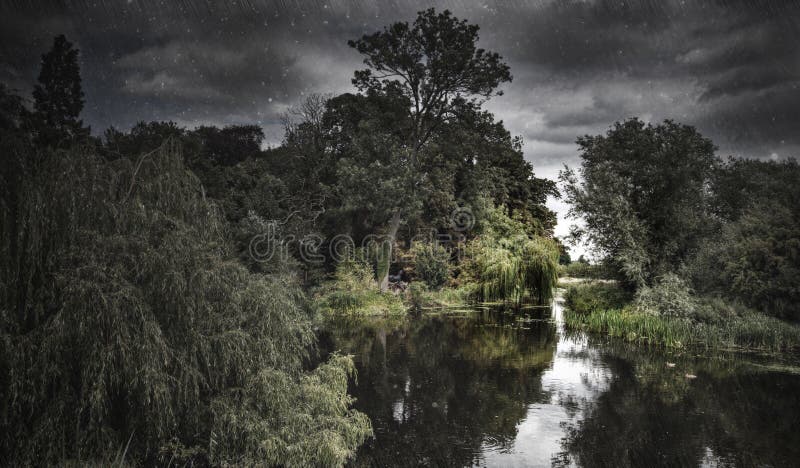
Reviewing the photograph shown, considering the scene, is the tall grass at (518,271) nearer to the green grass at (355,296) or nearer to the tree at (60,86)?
the green grass at (355,296)

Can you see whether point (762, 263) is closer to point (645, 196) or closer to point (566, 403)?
point (645, 196)

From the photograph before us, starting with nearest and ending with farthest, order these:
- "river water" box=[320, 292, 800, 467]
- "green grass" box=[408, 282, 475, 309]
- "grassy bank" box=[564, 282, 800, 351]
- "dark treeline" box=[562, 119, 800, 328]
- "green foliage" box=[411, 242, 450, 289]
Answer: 1. "river water" box=[320, 292, 800, 467]
2. "grassy bank" box=[564, 282, 800, 351]
3. "dark treeline" box=[562, 119, 800, 328]
4. "green grass" box=[408, 282, 475, 309]
5. "green foliage" box=[411, 242, 450, 289]

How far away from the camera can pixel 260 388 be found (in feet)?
22.0

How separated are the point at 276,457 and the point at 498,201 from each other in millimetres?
29697

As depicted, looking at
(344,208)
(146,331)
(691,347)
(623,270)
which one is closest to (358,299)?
(344,208)

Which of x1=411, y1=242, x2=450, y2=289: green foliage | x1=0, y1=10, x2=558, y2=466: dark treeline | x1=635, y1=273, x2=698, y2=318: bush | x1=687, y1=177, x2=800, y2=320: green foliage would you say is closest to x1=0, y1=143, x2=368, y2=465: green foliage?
x1=0, y1=10, x2=558, y2=466: dark treeline

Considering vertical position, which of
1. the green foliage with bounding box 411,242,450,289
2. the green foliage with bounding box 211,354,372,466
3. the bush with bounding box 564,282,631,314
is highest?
the green foliage with bounding box 411,242,450,289

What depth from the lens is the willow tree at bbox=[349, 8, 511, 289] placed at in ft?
87.7

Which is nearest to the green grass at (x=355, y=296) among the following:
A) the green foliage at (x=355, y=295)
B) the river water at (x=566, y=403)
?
the green foliage at (x=355, y=295)

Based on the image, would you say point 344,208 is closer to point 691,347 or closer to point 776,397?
point 691,347

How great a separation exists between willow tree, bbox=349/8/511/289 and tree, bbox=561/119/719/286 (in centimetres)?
843

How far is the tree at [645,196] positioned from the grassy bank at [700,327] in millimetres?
2724

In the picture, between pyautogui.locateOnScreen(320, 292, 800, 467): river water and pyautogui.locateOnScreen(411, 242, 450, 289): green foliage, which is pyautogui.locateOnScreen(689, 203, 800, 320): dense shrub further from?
pyautogui.locateOnScreen(411, 242, 450, 289): green foliage

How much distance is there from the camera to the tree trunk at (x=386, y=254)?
92.1 ft
